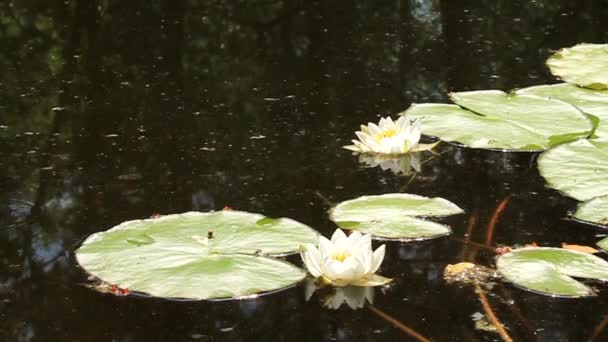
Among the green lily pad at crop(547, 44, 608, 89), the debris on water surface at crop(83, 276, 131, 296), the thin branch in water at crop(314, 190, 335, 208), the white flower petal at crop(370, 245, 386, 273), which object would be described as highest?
the green lily pad at crop(547, 44, 608, 89)

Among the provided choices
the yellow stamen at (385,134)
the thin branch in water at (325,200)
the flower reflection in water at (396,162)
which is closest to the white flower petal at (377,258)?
the thin branch in water at (325,200)

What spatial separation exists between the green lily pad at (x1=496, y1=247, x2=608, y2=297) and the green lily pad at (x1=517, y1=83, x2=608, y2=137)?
93 cm

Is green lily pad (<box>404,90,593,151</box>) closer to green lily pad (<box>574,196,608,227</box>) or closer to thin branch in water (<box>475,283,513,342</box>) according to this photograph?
green lily pad (<box>574,196,608,227</box>)

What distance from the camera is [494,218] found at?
207 centimetres

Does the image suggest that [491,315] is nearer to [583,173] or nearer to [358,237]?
[358,237]

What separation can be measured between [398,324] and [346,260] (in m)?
0.17

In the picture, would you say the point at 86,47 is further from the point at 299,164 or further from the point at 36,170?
the point at 299,164

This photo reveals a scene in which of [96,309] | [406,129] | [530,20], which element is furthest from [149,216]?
[530,20]

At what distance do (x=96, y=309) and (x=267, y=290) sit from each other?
309mm

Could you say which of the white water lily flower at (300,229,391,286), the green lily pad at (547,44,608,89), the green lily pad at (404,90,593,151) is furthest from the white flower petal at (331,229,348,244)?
the green lily pad at (547,44,608,89)

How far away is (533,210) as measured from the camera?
2125 mm

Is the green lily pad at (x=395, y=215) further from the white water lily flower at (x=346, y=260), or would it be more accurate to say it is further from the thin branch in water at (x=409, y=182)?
the white water lily flower at (x=346, y=260)

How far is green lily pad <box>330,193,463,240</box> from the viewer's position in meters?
1.96

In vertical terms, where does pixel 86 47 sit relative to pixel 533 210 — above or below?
above
